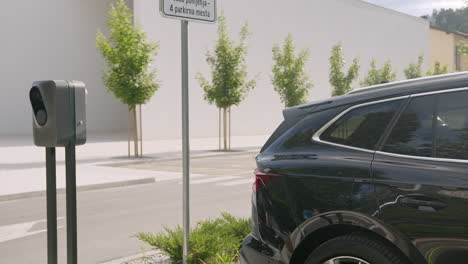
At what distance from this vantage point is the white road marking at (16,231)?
666cm

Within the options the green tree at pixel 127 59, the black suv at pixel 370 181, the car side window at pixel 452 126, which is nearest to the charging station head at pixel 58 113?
the black suv at pixel 370 181

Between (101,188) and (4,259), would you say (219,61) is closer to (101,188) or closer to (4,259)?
(101,188)

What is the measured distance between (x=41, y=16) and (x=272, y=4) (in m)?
14.9

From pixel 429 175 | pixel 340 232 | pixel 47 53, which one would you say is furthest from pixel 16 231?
pixel 47 53

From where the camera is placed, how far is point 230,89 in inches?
893

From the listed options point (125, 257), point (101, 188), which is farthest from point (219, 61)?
point (125, 257)

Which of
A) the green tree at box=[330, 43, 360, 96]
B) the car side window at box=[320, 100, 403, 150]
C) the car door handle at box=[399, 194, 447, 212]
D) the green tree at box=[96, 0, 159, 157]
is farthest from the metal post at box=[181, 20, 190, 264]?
the green tree at box=[330, 43, 360, 96]

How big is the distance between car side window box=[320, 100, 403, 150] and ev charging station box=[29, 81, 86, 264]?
1.61 meters

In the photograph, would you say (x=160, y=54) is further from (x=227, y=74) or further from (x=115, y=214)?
(x=115, y=214)

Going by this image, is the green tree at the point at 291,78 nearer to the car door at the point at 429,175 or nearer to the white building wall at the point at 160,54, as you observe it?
the white building wall at the point at 160,54

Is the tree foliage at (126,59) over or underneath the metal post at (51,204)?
over

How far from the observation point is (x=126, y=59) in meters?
17.9

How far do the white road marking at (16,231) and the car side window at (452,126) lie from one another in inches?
217

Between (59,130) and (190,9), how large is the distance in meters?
1.72
